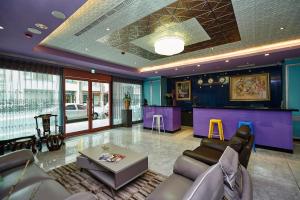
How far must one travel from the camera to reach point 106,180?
7.06 ft

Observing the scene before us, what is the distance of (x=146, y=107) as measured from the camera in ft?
21.1

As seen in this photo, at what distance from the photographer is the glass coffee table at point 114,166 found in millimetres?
2043

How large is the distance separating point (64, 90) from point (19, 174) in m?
3.75

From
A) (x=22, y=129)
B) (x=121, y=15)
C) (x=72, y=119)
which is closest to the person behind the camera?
(x=121, y=15)

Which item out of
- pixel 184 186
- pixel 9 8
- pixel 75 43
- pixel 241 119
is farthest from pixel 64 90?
pixel 241 119

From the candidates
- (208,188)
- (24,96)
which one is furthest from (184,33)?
(24,96)

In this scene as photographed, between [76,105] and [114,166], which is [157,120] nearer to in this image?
[76,105]

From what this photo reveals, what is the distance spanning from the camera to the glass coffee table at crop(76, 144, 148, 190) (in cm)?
204

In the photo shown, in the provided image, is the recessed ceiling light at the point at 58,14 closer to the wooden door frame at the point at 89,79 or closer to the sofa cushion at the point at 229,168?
the sofa cushion at the point at 229,168

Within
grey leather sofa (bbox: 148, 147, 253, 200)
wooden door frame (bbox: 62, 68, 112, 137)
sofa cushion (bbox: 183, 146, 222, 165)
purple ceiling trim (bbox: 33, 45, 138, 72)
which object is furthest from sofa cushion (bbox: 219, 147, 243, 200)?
wooden door frame (bbox: 62, 68, 112, 137)

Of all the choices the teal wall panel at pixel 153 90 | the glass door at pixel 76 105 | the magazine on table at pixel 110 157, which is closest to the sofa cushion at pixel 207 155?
the magazine on table at pixel 110 157

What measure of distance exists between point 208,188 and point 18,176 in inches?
85.3

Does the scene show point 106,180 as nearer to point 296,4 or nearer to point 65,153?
point 65,153

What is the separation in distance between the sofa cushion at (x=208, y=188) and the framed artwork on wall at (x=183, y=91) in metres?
6.68
